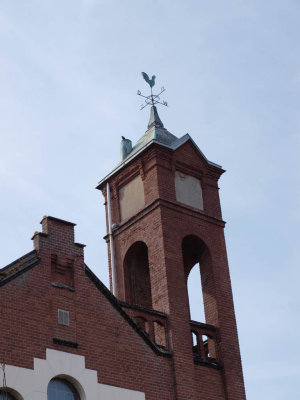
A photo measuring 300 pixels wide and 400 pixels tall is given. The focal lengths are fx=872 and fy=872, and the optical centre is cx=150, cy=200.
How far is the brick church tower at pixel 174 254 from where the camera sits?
21.8 metres

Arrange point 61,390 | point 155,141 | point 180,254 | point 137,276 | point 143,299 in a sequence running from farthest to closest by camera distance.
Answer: point 137,276 → point 143,299 → point 155,141 → point 180,254 → point 61,390

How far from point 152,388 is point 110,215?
636cm

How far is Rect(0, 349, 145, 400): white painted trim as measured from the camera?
59.0ft

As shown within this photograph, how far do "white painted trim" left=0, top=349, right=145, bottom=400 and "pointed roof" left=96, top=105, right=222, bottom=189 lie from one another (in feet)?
23.8

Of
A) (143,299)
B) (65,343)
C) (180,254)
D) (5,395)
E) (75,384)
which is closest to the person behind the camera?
(5,395)

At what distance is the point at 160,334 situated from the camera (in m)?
21.9

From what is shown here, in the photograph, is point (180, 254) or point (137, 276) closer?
point (180, 254)

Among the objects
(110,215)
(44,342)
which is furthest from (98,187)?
(44,342)

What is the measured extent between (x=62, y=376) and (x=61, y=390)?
0.30 m

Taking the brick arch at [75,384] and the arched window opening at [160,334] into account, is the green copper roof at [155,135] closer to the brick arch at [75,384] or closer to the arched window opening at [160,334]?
the arched window opening at [160,334]

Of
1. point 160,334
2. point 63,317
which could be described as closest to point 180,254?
point 160,334

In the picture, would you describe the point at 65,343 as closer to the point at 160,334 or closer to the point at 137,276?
the point at 160,334

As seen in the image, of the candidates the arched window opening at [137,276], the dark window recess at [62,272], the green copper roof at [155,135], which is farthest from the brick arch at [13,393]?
the green copper roof at [155,135]

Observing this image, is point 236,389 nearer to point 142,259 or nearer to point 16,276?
point 142,259
